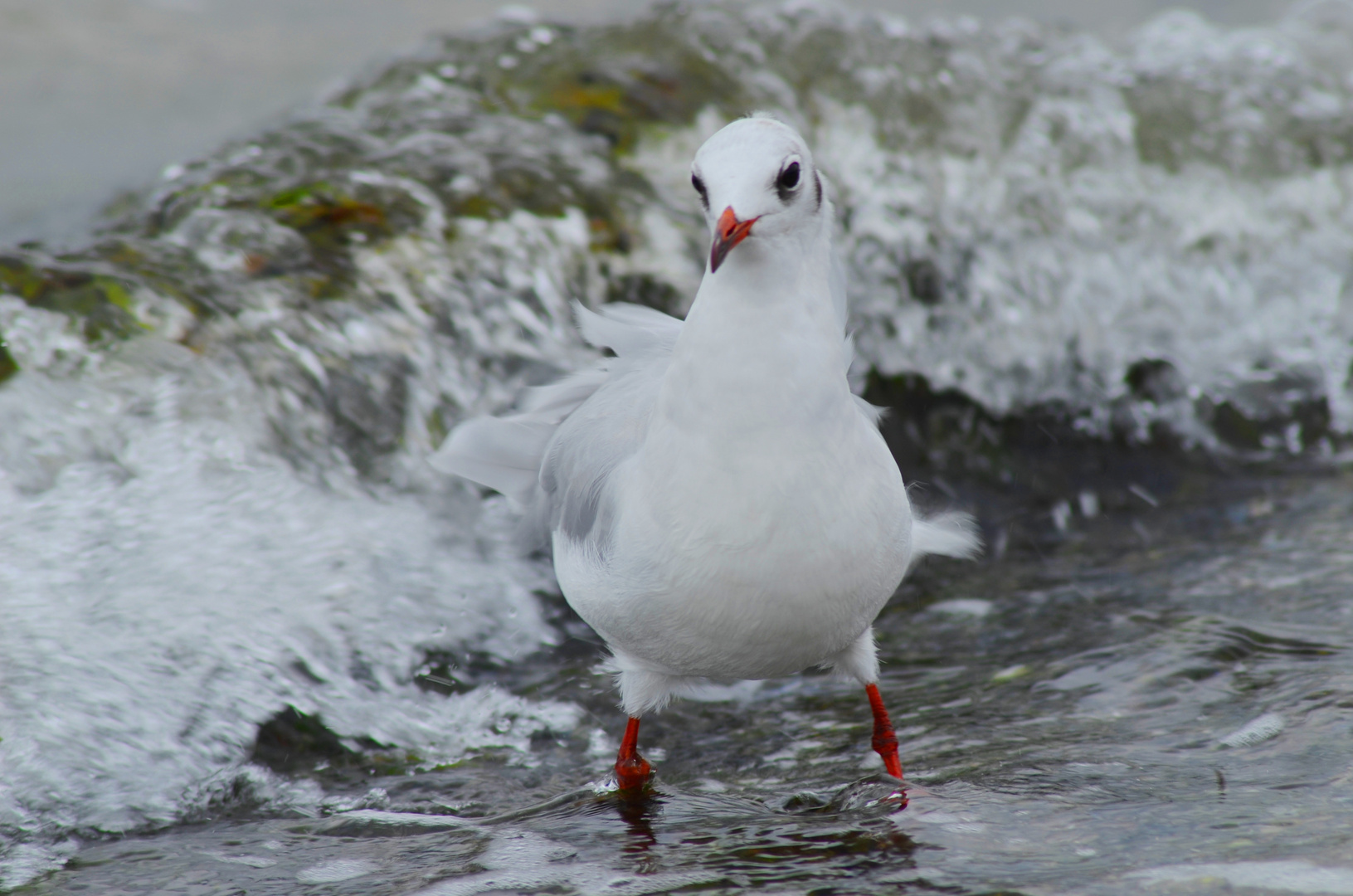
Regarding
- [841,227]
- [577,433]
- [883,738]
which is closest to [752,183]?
[577,433]

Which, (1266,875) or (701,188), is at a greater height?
(701,188)

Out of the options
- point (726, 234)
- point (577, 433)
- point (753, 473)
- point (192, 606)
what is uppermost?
point (726, 234)

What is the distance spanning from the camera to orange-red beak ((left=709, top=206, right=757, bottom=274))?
255 centimetres

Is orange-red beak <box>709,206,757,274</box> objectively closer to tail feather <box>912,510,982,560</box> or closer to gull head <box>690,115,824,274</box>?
gull head <box>690,115,824,274</box>

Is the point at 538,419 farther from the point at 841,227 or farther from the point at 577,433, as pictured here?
the point at 841,227

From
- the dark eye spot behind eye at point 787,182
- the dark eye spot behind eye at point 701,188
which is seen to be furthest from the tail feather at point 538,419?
the dark eye spot behind eye at point 787,182

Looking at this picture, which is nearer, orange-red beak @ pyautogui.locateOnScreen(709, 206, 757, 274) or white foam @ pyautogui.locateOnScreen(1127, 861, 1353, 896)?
white foam @ pyautogui.locateOnScreen(1127, 861, 1353, 896)

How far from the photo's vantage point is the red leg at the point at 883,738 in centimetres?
345

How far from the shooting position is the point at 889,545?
10.1 feet

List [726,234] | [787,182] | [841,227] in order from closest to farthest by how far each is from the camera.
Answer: [726,234] < [787,182] < [841,227]

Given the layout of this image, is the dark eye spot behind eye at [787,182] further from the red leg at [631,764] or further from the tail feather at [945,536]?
the red leg at [631,764]

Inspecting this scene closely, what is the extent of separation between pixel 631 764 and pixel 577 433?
0.98 meters

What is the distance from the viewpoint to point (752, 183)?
2.64 metres

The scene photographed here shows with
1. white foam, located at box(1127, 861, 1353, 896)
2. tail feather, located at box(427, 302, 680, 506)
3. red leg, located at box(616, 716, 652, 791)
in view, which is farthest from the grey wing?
white foam, located at box(1127, 861, 1353, 896)
